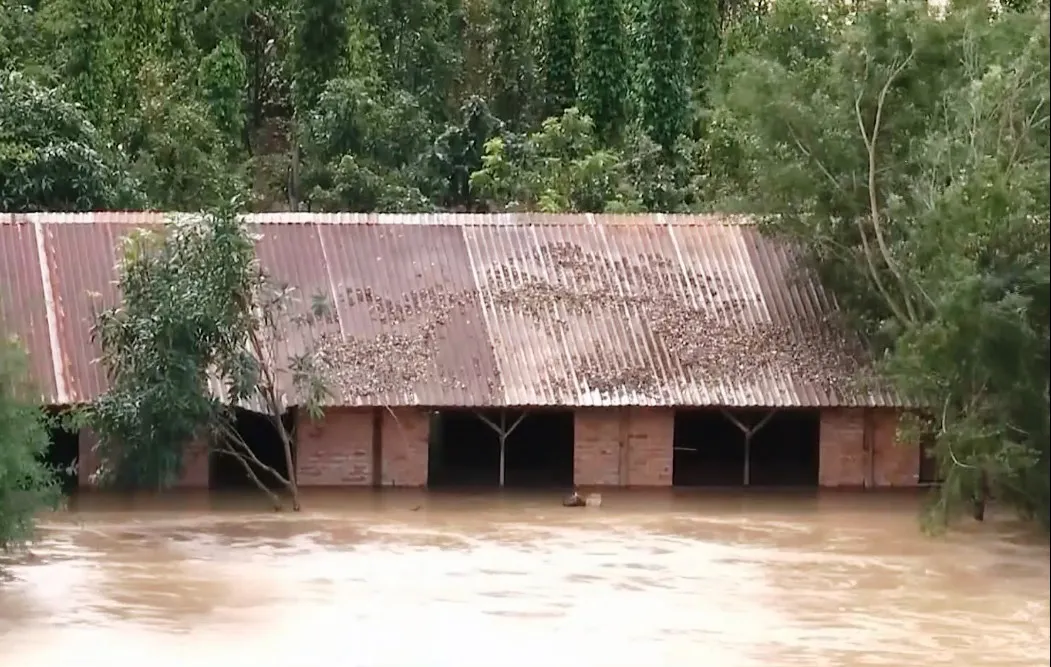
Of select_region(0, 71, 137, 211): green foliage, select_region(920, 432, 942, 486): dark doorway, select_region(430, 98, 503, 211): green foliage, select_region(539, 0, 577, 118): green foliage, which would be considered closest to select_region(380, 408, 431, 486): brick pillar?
select_region(920, 432, 942, 486): dark doorway

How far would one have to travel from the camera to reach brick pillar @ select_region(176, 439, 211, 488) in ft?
70.7

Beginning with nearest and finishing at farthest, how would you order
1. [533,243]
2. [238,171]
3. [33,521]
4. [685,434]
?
[33,521] → [533,243] → [685,434] → [238,171]

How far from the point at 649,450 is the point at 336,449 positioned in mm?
4276

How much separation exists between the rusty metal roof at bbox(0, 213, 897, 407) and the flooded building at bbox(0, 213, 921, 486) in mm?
31

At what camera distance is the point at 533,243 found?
24.3 m

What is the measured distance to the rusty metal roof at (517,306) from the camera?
22.1 m

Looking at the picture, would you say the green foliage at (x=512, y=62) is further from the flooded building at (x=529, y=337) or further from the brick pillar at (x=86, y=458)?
the brick pillar at (x=86, y=458)

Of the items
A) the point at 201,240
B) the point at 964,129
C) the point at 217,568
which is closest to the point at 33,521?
the point at 217,568

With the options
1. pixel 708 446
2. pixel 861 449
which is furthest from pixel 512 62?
pixel 861 449

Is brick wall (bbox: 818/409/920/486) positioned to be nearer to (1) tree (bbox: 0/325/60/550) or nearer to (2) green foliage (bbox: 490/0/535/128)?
(1) tree (bbox: 0/325/60/550)

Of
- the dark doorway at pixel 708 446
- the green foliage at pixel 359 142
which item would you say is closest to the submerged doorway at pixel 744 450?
the dark doorway at pixel 708 446

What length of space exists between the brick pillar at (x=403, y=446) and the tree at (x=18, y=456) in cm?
635

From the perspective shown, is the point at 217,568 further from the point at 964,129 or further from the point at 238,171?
the point at 238,171

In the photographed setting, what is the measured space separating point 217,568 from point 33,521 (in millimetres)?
2043
